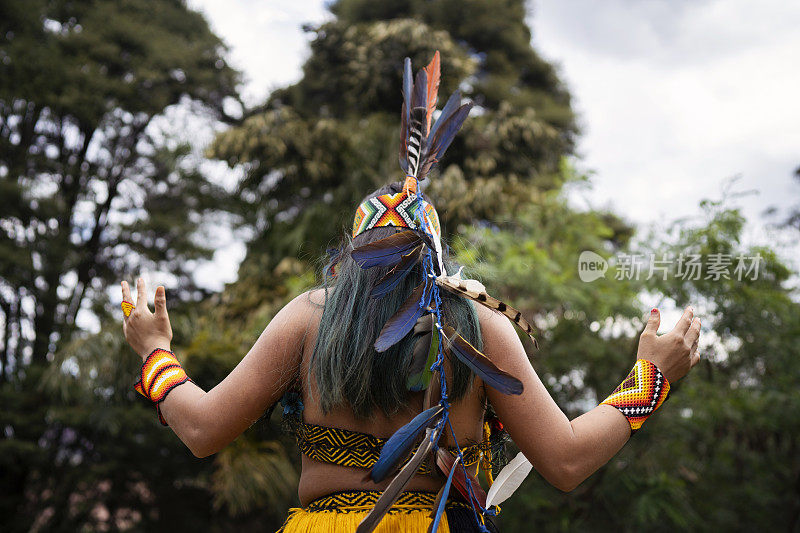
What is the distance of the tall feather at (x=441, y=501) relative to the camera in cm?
115

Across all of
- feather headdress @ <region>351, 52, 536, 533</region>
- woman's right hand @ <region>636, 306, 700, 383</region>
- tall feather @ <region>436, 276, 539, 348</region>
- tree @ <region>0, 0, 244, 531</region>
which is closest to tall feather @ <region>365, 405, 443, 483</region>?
feather headdress @ <region>351, 52, 536, 533</region>

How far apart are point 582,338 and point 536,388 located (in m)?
3.74

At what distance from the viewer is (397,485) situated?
1151 millimetres

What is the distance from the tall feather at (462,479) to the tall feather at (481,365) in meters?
0.17

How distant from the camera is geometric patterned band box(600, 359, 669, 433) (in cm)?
132

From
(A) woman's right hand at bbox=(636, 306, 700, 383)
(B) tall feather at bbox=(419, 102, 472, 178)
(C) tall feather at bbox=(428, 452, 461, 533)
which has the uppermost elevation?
(B) tall feather at bbox=(419, 102, 472, 178)

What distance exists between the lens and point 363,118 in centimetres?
800

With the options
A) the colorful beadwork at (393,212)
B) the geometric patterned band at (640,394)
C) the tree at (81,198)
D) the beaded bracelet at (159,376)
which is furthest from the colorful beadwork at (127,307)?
the tree at (81,198)

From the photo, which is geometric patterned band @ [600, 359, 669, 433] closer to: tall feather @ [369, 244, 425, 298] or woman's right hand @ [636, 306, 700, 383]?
woman's right hand @ [636, 306, 700, 383]

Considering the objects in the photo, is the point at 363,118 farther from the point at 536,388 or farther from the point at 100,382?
the point at 536,388

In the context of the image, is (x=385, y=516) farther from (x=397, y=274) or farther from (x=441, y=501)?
(x=397, y=274)

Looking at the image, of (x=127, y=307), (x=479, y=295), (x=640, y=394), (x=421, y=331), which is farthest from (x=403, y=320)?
(x=127, y=307)

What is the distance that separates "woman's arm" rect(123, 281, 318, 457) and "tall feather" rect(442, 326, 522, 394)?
0.32 metres

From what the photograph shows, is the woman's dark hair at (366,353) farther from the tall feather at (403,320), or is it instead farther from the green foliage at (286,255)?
the green foliage at (286,255)
